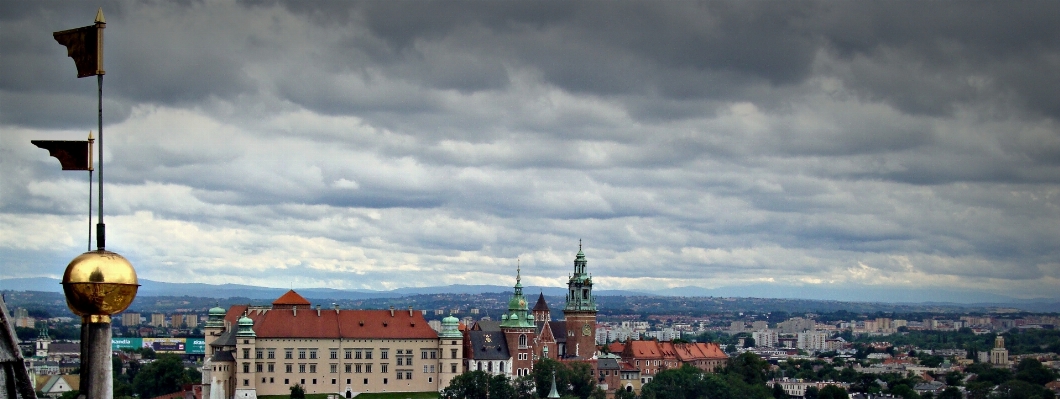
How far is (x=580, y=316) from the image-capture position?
154125 millimetres

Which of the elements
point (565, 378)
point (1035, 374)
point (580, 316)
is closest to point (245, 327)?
point (565, 378)

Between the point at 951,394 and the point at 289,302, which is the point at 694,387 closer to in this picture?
the point at 951,394

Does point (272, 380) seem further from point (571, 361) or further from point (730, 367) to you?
point (730, 367)

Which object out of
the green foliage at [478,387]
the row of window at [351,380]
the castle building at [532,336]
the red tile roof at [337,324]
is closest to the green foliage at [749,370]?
the castle building at [532,336]

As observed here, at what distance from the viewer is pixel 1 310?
1134cm

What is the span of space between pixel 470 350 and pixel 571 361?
16.7 metres

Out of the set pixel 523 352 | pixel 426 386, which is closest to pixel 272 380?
pixel 426 386

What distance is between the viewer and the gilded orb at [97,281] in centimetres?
1280

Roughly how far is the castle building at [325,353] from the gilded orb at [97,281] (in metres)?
105

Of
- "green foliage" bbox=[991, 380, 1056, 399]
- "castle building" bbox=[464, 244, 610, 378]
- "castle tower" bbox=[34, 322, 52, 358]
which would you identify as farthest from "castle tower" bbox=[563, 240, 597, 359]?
"castle tower" bbox=[34, 322, 52, 358]

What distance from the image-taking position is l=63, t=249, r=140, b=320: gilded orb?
12.8 meters

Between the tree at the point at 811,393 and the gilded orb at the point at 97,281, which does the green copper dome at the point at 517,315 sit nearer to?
the tree at the point at 811,393

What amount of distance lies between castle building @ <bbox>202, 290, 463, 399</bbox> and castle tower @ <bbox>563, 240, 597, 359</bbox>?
28.1 metres

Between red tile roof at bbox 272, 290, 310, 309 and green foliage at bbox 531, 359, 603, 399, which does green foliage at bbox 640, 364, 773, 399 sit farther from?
red tile roof at bbox 272, 290, 310, 309
